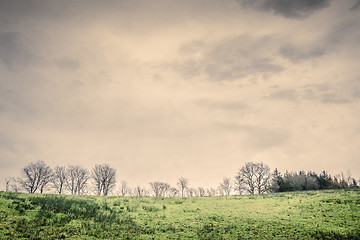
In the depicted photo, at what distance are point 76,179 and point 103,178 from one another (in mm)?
16242

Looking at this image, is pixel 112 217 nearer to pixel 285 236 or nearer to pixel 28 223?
pixel 28 223

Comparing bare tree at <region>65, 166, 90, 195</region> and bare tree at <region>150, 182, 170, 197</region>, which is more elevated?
bare tree at <region>65, 166, 90, 195</region>

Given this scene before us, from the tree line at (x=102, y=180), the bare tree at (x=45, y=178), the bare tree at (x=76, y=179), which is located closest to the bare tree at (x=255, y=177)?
the tree line at (x=102, y=180)

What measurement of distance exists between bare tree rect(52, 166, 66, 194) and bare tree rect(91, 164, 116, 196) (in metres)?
15.2

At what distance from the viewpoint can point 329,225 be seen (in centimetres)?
1938

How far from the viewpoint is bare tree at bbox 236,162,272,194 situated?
87.1 meters

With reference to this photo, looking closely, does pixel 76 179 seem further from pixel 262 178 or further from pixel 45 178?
pixel 262 178

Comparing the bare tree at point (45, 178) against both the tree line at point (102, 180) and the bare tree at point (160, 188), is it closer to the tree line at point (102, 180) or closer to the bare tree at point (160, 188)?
the tree line at point (102, 180)

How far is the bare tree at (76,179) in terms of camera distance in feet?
306

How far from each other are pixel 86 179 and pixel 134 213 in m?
81.4

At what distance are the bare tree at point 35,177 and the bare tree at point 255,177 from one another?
88729 mm

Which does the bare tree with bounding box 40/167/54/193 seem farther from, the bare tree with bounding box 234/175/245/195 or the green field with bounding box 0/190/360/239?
the bare tree with bounding box 234/175/245/195

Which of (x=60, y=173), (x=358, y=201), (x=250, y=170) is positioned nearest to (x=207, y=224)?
(x=358, y=201)

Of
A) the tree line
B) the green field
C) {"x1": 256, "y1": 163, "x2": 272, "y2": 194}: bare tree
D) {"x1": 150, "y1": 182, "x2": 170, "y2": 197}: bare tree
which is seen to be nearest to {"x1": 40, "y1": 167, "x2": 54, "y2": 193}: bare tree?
the tree line
